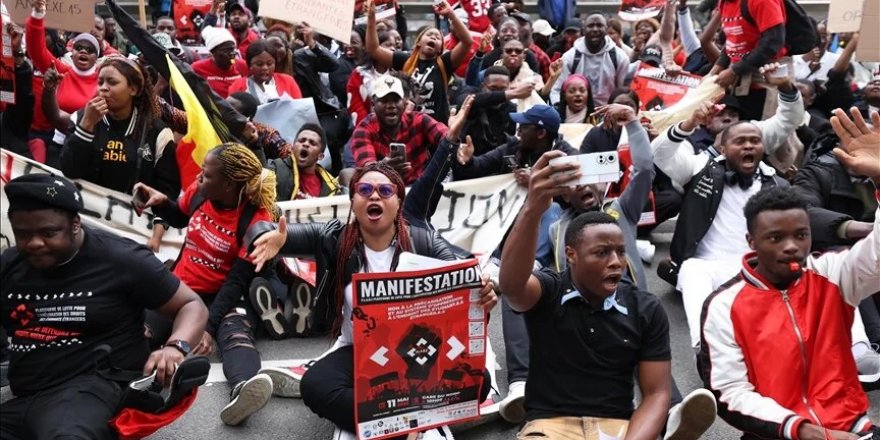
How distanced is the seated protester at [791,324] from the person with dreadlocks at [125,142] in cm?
398

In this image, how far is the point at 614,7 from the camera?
16688 mm

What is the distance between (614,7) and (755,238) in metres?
13.1

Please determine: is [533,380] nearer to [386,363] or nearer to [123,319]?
[386,363]

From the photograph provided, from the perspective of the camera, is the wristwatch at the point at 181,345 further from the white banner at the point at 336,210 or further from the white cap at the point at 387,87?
the white cap at the point at 387,87

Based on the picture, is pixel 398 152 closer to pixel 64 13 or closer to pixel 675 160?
pixel 675 160

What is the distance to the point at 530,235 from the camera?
362cm

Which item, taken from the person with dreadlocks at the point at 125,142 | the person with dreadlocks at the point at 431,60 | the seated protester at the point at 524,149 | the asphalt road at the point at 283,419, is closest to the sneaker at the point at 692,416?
the asphalt road at the point at 283,419

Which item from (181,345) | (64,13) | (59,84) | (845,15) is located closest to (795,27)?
(845,15)

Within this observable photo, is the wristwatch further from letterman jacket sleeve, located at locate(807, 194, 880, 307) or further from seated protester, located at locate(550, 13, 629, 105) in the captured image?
seated protester, located at locate(550, 13, 629, 105)

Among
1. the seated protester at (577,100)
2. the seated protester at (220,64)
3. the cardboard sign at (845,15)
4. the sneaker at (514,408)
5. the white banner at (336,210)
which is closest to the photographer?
the sneaker at (514,408)

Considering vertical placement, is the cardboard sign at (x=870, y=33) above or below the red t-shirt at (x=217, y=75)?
above

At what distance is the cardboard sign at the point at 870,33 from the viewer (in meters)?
7.05

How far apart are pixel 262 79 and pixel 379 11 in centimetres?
295

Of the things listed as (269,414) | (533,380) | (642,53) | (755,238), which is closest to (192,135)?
(269,414)
